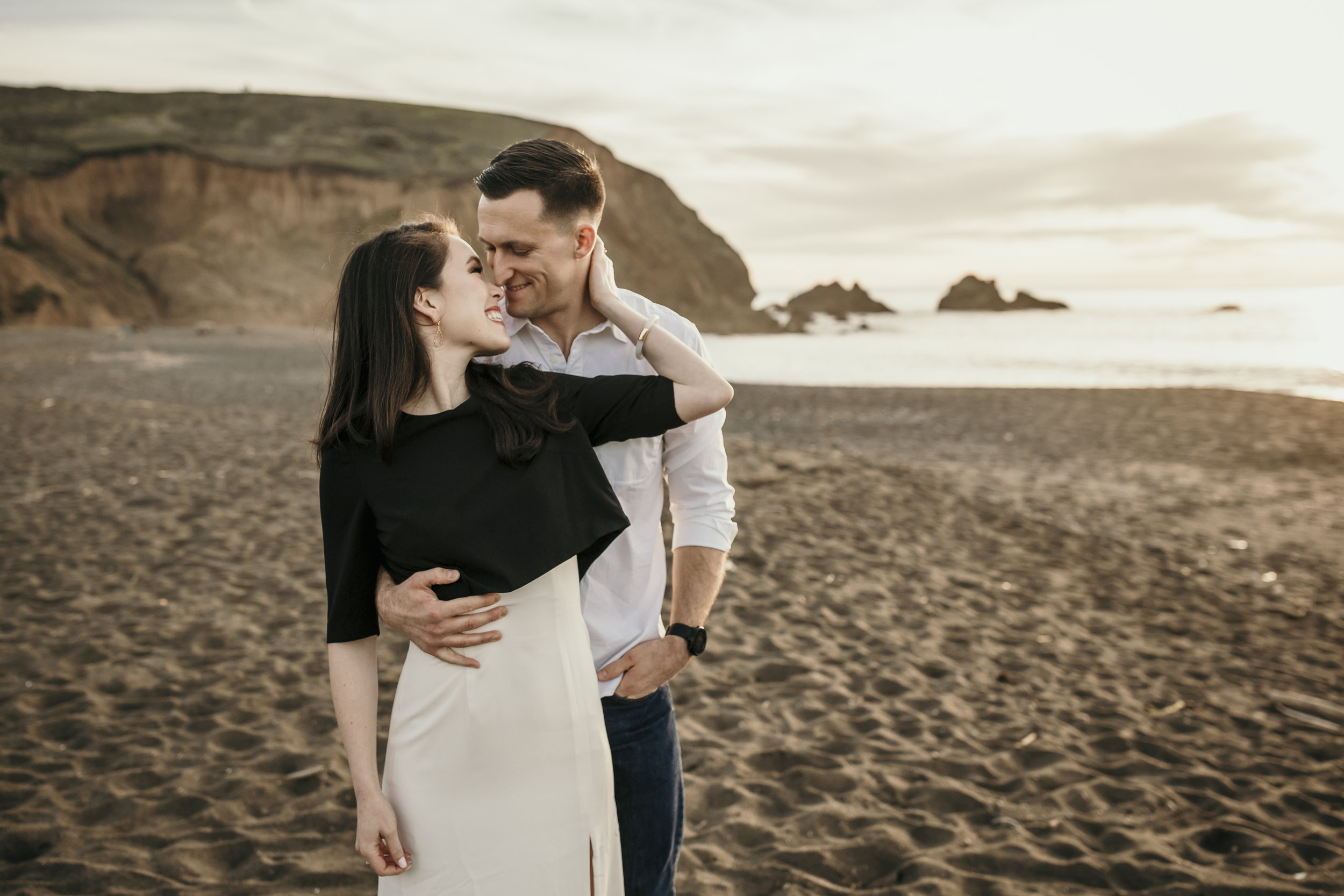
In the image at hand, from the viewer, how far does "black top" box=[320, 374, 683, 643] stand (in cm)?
155

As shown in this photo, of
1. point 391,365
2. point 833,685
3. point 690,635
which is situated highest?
point 391,365

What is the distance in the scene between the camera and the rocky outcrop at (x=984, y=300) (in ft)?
368

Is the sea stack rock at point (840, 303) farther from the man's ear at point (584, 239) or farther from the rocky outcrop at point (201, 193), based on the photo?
the man's ear at point (584, 239)

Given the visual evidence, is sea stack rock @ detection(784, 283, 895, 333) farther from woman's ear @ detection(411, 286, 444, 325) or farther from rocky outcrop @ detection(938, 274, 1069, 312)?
woman's ear @ detection(411, 286, 444, 325)

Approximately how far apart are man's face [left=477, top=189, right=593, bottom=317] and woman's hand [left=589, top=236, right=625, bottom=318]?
0.10 feet

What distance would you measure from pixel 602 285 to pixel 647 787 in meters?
1.19

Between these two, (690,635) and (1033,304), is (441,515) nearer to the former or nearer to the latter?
(690,635)

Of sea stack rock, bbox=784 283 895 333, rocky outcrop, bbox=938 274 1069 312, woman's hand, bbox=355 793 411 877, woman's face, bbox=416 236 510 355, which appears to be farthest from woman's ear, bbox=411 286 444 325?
rocky outcrop, bbox=938 274 1069 312

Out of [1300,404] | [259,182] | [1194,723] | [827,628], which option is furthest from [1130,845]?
[259,182]

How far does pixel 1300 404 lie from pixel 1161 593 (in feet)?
48.2

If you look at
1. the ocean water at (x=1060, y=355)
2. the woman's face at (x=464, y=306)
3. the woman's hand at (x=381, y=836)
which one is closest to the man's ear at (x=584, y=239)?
the woman's face at (x=464, y=306)

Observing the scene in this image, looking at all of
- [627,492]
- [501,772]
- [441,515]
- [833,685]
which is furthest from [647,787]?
[833,685]

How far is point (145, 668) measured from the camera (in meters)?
4.76

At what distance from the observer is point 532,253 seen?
6.17 ft
